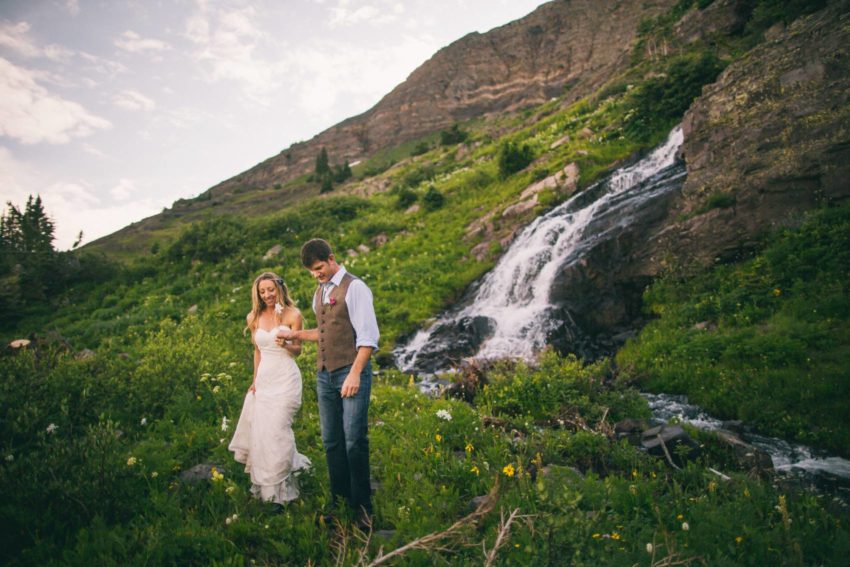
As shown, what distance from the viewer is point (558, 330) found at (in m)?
12.4

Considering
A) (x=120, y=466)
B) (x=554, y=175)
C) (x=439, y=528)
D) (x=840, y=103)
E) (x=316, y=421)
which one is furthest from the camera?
(x=554, y=175)

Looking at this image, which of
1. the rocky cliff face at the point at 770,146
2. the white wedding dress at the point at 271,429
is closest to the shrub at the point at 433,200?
the rocky cliff face at the point at 770,146

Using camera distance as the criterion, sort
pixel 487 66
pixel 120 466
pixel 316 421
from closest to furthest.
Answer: pixel 120 466, pixel 316 421, pixel 487 66

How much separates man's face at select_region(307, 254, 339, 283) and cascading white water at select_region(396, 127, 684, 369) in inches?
329

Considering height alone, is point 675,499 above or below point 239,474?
below

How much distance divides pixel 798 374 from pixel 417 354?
30.0ft

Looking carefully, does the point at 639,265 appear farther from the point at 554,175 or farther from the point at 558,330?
the point at 554,175

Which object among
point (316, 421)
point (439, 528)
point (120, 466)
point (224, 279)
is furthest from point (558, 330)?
point (224, 279)

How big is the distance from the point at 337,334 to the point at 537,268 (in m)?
12.0

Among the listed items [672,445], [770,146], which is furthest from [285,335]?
[770,146]

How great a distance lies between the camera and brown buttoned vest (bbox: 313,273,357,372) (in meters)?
4.53

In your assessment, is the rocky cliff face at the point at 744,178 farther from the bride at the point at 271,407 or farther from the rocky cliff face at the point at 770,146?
the bride at the point at 271,407

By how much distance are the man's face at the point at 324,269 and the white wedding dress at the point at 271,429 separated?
3.99ft

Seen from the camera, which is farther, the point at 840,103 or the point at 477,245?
the point at 477,245
